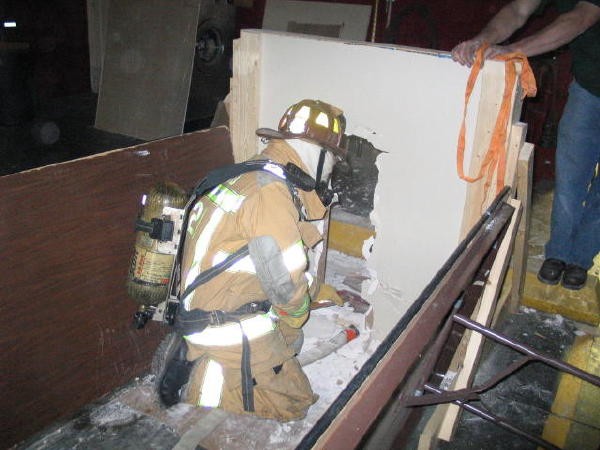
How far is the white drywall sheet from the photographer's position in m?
2.73

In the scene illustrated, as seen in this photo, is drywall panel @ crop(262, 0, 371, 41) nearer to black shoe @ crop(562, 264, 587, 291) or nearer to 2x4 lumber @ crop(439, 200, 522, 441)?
black shoe @ crop(562, 264, 587, 291)

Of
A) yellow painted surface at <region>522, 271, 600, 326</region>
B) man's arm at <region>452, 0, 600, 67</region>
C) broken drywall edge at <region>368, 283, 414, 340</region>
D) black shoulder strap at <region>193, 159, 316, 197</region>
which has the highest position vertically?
man's arm at <region>452, 0, 600, 67</region>

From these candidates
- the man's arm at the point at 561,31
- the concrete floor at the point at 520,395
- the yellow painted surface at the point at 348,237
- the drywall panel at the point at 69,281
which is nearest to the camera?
the drywall panel at the point at 69,281

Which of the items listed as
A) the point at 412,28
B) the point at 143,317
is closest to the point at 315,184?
the point at 143,317

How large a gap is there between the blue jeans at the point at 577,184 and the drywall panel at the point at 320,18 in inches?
142

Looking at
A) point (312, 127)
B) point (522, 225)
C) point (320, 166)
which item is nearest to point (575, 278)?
point (522, 225)

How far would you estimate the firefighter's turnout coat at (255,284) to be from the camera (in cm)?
222

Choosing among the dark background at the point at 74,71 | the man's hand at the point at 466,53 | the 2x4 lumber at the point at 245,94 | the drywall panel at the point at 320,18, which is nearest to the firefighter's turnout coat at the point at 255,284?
the man's hand at the point at 466,53

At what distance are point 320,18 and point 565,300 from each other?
481cm

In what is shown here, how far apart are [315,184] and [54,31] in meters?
8.37

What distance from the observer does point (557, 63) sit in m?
5.11

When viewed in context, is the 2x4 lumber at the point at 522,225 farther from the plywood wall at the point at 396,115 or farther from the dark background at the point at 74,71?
the dark background at the point at 74,71

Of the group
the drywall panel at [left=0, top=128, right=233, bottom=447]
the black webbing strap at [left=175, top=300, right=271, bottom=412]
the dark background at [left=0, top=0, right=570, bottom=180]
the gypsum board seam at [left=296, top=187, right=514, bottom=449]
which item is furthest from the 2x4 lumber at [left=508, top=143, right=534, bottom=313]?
the dark background at [left=0, top=0, right=570, bottom=180]

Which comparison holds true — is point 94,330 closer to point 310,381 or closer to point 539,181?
point 310,381
